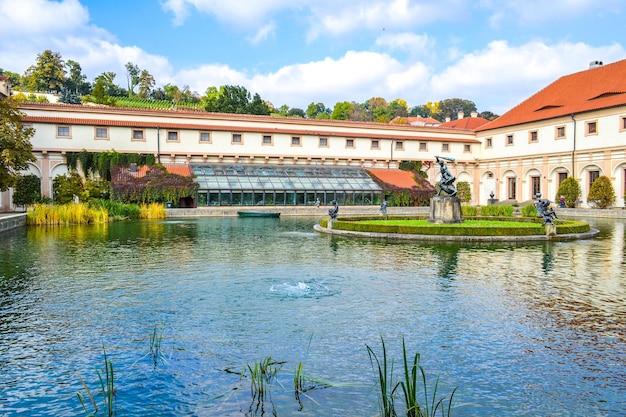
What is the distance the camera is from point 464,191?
54.2 metres

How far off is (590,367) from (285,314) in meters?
4.86

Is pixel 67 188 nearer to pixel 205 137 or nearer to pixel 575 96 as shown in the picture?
pixel 205 137

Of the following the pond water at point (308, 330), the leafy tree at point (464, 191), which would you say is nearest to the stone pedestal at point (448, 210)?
the pond water at point (308, 330)

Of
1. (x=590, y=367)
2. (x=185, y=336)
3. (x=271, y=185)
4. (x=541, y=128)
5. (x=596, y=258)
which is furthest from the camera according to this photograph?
(x=541, y=128)

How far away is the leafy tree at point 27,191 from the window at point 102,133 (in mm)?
5976

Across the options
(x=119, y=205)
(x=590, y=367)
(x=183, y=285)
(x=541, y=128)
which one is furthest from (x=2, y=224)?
(x=541, y=128)

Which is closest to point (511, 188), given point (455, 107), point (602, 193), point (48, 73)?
point (602, 193)

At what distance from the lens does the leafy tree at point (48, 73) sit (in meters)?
93.4

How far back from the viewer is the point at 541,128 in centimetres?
4978

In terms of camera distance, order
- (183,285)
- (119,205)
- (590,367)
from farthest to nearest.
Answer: (119,205) → (183,285) → (590,367)

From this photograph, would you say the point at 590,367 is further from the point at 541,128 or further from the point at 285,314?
the point at 541,128

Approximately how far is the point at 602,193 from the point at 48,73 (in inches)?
3647

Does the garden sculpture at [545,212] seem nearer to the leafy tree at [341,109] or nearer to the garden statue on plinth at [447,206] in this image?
the garden statue on plinth at [447,206]

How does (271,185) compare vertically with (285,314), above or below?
above
